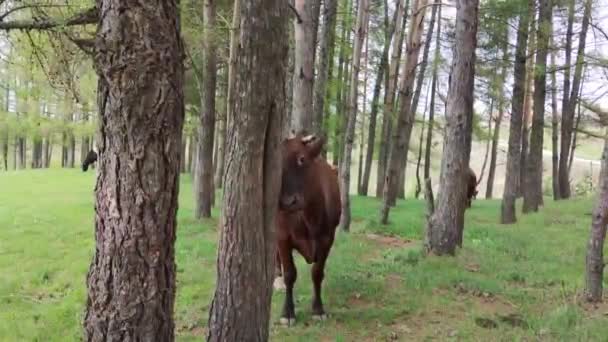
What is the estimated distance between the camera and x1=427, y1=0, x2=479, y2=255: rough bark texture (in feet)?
30.3

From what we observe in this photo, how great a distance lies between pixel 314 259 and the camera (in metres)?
6.83

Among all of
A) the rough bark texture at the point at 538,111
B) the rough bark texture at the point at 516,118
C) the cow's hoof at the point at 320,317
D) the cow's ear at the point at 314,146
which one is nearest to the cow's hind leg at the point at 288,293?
the cow's hoof at the point at 320,317

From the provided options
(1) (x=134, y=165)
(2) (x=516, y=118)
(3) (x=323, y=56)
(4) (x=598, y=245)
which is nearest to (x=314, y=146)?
(1) (x=134, y=165)

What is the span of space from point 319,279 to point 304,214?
0.81 m

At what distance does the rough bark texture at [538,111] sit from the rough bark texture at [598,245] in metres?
8.09

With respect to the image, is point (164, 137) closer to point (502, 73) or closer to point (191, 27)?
point (191, 27)

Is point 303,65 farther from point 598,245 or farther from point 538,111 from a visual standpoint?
point 538,111

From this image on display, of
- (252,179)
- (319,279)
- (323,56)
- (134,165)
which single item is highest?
(323,56)

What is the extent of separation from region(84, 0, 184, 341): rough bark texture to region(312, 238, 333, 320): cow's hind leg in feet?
11.1

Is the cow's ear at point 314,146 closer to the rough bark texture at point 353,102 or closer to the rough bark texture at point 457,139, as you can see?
the rough bark texture at point 457,139

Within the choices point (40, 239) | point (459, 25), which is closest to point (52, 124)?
point (40, 239)

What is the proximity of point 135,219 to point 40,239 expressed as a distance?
1079 cm

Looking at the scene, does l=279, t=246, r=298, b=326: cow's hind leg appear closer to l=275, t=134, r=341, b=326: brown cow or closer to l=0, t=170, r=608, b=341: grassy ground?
l=275, t=134, r=341, b=326: brown cow

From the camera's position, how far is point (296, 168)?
6188 millimetres
